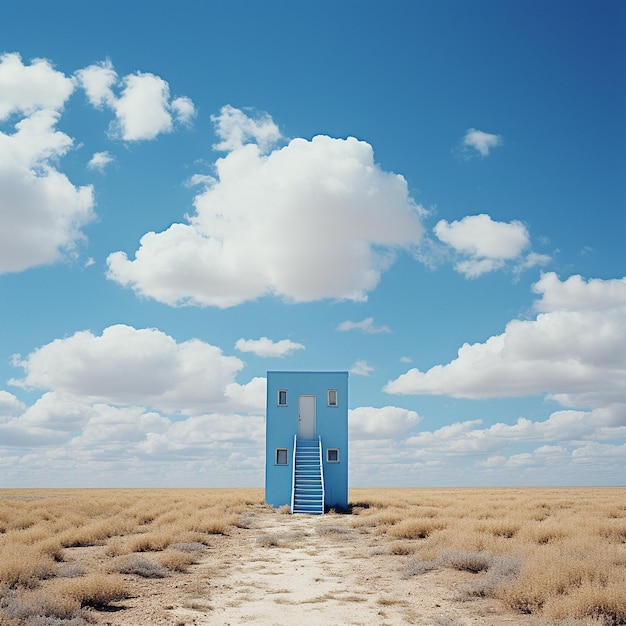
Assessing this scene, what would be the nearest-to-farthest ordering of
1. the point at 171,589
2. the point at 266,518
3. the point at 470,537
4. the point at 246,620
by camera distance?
1. the point at 246,620
2. the point at 171,589
3. the point at 470,537
4. the point at 266,518

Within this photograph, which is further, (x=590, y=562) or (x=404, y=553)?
(x=404, y=553)

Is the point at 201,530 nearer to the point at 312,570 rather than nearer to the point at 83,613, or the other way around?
the point at 312,570

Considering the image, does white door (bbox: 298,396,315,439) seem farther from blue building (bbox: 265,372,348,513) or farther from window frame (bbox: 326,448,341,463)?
window frame (bbox: 326,448,341,463)

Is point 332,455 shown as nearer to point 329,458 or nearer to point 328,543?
point 329,458

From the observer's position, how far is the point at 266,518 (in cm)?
2569

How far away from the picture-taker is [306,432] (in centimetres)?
3161

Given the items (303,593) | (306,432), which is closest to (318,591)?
(303,593)

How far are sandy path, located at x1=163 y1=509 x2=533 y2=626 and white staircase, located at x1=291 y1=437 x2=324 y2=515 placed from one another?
10.1 meters

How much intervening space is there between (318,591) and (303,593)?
1.03 feet

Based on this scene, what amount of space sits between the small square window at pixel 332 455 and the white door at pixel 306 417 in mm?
1183

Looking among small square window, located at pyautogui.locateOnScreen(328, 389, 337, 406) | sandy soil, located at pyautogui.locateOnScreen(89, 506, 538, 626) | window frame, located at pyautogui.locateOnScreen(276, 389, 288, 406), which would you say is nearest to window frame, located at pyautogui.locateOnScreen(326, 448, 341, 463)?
small square window, located at pyautogui.locateOnScreen(328, 389, 337, 406)

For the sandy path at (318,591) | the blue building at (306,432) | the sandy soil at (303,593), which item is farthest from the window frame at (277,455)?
the sandy soil at (303,593)

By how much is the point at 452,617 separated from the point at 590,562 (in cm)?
303

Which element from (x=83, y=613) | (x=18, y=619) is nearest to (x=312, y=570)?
(x=83, y=613)
